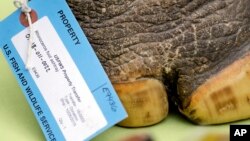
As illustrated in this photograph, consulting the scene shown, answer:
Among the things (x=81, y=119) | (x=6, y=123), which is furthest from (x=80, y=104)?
(x=6, y=123)

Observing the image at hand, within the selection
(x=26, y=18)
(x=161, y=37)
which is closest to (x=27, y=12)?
(x=26, y=18)

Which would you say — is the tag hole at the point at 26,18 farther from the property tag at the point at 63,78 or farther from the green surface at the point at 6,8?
the green surface at the point at 6,8

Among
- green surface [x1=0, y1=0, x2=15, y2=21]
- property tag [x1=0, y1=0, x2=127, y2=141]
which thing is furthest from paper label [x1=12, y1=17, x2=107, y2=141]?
green surface [x1=0, y1=0, x2=15, y2=21]

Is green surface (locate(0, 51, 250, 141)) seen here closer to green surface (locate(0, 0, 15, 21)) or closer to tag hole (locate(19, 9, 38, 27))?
tag hole (locate(19, 9, 38, 27))

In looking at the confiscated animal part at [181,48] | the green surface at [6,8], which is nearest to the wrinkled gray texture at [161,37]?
the confiscated animal part at [181,48]

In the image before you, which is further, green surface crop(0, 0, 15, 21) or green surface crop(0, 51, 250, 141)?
green surface crop(0, 0, 15, 21)

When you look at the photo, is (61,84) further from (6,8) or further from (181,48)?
(6,8)

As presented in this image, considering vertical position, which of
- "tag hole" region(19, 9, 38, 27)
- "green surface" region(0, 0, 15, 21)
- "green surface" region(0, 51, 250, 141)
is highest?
"green surface" region(0, 0, 15, 21)
